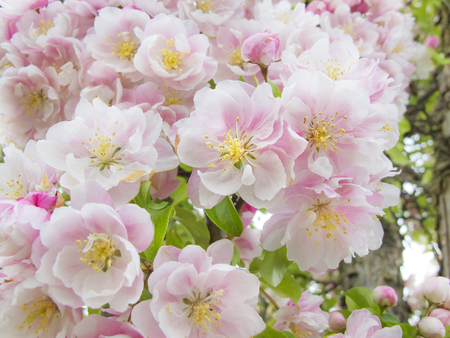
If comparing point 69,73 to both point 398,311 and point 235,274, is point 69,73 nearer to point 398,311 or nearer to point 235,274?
point 235,274

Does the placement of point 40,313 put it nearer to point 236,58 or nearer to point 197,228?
point 197,228

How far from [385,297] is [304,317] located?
0.30 metres

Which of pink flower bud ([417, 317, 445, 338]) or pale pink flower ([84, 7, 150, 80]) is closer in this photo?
pink flower bud ([417, 317, 445, 338])

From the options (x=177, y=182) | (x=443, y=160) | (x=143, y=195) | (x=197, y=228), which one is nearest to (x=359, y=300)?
(x=197, y=228)

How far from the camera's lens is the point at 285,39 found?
1.40 metres

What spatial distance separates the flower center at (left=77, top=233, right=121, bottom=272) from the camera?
35.5 inches

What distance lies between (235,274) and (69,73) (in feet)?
3.16

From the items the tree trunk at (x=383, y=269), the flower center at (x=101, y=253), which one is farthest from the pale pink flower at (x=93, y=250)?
the tree trunk at (x=383, y=269)

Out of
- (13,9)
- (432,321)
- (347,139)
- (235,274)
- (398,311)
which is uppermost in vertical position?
(347,139)

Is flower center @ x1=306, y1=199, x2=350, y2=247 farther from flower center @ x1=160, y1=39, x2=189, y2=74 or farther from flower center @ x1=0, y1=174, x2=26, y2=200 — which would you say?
flower center @ x1=0, y1=174, x2=26, y2=200

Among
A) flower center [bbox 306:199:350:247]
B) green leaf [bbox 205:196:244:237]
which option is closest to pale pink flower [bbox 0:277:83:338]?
green leaf [bbox 205:196:244:237]

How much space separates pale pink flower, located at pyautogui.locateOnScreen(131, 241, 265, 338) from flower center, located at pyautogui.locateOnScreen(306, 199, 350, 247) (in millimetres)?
264

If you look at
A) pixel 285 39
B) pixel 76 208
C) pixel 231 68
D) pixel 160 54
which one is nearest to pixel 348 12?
pixel 285 39

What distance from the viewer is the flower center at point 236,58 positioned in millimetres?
1482
